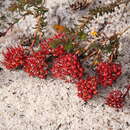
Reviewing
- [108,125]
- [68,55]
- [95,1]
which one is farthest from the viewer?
[95,1]

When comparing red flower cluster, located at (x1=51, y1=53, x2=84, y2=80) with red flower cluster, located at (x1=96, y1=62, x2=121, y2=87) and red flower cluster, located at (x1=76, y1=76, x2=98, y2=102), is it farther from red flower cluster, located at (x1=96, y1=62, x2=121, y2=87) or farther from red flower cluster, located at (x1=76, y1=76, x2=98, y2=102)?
red flower cluster, located at (x1=96, y1=62, x2=121, y2=87)

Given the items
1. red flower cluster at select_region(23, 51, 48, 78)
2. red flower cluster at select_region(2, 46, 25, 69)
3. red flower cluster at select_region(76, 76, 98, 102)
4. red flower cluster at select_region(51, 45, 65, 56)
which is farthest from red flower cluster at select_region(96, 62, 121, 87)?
red flower cluster at select_region(2, 46, 25, 69)

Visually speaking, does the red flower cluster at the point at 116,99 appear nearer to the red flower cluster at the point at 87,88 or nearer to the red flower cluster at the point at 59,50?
the red flower cluster at the point at 87,88

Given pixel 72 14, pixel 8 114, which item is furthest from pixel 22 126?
pixel 72 14

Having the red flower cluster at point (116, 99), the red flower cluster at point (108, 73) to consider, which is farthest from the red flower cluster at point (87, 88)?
the red flower cluster at point (116, 99)

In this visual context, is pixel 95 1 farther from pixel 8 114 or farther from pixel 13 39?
pixel 8 114
